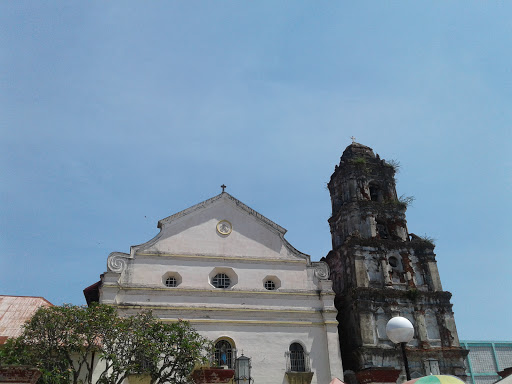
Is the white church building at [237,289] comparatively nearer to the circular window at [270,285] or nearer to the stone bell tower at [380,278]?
the circular window at [270,285]

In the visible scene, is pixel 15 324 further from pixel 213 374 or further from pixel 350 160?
pixel 350 160

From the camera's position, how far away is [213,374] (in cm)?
1094

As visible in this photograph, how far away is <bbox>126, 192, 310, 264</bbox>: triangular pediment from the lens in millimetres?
25047

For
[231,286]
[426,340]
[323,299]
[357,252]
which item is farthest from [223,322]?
[426,340]

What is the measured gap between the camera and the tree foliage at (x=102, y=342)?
648 inches

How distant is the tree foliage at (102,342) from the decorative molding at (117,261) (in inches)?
225

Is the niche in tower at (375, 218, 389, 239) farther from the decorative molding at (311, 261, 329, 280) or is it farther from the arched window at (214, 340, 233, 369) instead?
the arched window at (214, 340, 233, 369)

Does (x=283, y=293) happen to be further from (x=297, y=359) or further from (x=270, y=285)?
(x=297, y=359)

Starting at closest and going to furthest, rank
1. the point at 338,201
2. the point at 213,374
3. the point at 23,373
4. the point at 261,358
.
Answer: the point at 23,373
the point at 213,374
the point at 261,358
the point at 338,201

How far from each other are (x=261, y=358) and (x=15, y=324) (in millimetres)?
11012

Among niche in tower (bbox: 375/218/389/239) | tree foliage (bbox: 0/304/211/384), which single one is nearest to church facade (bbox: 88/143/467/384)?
niche in tower (bbox: 375/218/389/239)

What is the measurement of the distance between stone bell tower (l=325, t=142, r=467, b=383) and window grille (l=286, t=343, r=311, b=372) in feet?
9.76

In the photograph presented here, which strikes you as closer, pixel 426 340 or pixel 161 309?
pixel 161 309

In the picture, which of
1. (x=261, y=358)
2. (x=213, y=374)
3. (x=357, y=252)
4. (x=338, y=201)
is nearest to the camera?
(x=213, y=374)
